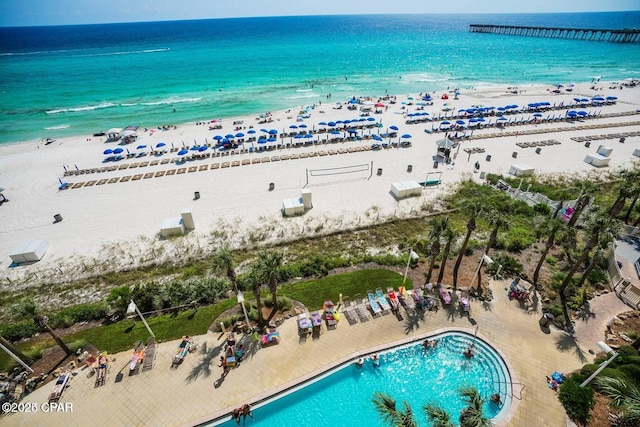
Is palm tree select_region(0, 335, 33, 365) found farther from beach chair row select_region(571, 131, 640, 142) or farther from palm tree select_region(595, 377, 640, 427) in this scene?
beach chair row select_region(571, 131, 640, 142)

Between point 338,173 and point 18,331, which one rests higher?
point 338,173

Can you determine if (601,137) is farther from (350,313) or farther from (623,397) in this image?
(350,313)

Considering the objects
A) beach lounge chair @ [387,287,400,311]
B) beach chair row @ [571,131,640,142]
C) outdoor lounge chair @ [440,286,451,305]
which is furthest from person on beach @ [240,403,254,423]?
beach chair row @ [571,131,640,142]

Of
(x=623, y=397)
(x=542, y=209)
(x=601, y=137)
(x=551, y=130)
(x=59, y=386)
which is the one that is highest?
(x=551, y=130)

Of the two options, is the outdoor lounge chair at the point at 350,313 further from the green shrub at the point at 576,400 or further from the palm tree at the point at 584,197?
the palm tree at the point at 584,197

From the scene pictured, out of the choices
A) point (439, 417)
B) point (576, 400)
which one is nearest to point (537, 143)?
point (576, 400)

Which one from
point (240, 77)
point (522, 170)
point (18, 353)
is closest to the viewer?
point (18, 353)
